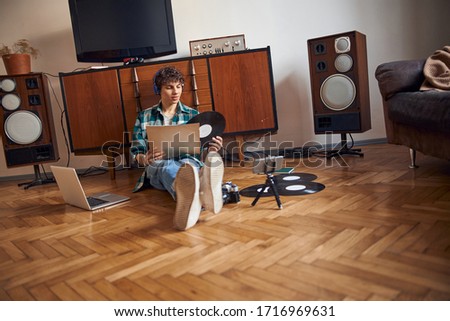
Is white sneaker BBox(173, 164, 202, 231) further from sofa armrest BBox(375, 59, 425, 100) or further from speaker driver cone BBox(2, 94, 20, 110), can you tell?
speaker driver cone BBox(2, 94, 20, 110)

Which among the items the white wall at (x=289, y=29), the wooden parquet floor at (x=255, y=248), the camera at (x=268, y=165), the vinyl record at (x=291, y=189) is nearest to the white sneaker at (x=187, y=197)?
the wooden parquet floor at (x=255, y=248)

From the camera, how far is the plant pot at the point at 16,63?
2.61 meters

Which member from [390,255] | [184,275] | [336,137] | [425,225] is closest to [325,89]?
[336,137]

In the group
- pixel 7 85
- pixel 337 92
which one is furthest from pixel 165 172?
pixel 7 85

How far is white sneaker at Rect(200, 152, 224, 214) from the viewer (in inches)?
52.2

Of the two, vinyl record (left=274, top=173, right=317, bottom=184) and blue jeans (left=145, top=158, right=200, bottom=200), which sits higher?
blue jeans (left=145, top=158, right=200, bottom=200)

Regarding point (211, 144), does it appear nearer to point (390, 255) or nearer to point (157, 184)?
point (157, 184)

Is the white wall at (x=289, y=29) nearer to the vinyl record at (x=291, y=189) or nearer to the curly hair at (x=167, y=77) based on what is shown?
the curly hair at (x=167, y=77)

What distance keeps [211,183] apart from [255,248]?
1.05ft

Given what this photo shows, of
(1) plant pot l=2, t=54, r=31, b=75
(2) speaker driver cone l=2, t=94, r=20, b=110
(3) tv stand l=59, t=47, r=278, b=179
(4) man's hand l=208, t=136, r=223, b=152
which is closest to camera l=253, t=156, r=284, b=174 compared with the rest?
(4) man's hand l=208, t=136, r=223, b=152

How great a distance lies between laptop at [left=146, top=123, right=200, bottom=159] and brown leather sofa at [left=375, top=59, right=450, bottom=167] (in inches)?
36.6

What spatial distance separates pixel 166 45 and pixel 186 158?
3.82 feet

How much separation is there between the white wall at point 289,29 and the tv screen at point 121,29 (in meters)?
0.24
